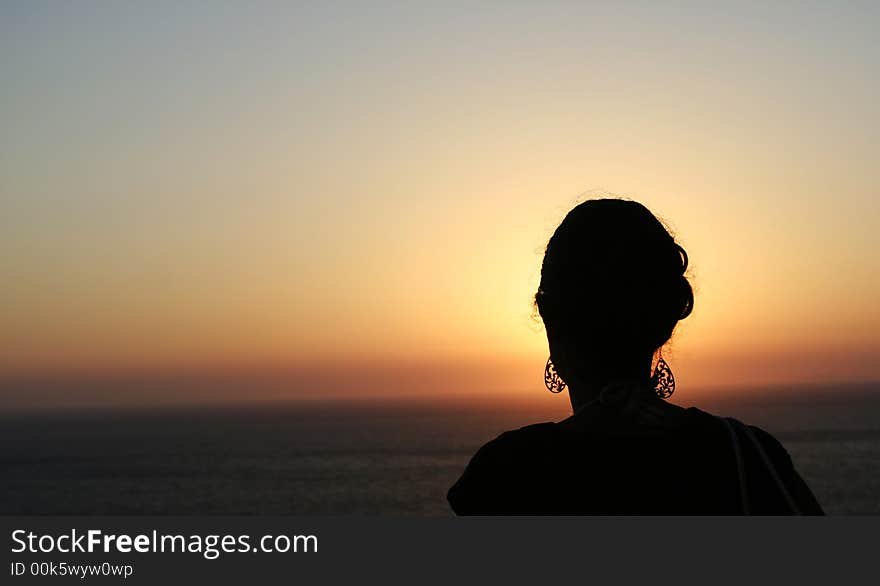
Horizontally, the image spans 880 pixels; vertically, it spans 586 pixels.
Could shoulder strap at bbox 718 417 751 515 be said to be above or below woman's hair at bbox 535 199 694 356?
below

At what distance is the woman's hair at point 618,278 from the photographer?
2.43m

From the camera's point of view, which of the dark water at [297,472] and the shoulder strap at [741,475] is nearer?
the shoulder strap at [741,475]

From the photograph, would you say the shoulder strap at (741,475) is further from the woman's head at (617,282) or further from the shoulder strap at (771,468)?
the woman's head at (617,282)

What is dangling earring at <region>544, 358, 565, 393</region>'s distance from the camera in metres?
2.57

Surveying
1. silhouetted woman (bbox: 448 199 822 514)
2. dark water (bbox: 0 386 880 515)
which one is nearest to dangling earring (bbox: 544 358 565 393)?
silhouetted woman (bbox: 448 199 822 514)

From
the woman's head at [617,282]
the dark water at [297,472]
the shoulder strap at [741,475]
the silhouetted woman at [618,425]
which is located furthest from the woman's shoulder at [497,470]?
the dark water at [297,472]

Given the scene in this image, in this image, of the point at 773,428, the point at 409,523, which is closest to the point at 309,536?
the point at 409,523

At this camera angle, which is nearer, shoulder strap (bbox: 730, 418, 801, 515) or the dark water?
shoulder strap (bbox: 730, 418, 801, 515)

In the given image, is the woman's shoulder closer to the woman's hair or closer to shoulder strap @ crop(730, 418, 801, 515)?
the woman's hair

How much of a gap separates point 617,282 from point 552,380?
1.14 feet

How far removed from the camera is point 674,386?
8.30 ft

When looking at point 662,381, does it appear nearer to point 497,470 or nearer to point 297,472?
point 497,470

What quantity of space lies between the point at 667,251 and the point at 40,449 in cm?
21063

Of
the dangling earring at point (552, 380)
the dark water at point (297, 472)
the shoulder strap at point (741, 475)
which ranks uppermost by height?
the dangling earring at point (552, 380)
